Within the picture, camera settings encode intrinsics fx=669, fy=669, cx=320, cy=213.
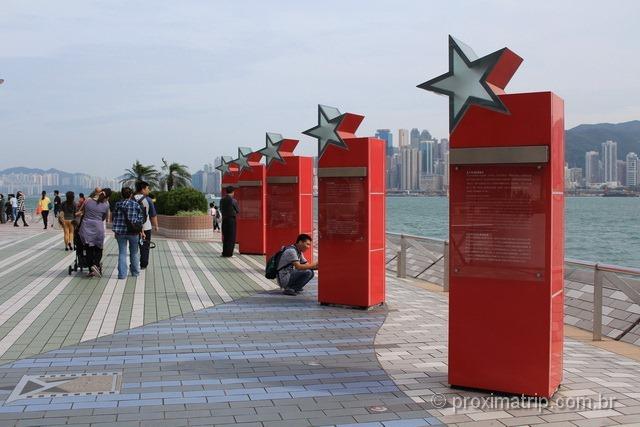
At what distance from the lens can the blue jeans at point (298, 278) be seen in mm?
10922

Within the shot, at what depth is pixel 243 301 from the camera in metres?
10.4

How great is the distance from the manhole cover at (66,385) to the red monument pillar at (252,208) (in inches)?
476

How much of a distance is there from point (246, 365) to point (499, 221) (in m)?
2.80

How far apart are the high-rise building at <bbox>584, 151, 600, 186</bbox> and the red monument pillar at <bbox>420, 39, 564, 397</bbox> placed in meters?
134

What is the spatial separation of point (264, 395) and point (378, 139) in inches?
196

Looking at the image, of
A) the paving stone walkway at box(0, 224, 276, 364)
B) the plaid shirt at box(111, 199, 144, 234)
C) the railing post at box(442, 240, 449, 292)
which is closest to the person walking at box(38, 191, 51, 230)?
the paving stone walkway at box(0, 224, 276, 364)

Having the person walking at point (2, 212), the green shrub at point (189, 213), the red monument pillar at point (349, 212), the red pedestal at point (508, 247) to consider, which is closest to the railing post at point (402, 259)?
the red monument pillar at point (349, 212)

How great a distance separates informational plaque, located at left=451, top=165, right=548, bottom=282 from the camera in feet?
17.7

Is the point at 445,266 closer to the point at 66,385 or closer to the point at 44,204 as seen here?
the point at 66,385

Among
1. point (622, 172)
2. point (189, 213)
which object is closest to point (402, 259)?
point (189, 213)

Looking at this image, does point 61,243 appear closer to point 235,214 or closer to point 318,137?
point 235,214

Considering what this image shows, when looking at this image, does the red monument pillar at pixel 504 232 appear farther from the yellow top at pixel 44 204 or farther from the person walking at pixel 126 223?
the yellow top at pixel 44 204

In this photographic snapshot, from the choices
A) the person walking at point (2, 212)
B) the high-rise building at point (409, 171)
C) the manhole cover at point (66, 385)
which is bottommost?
the manhole cover at point (66, 385)

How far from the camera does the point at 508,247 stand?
5512mm
